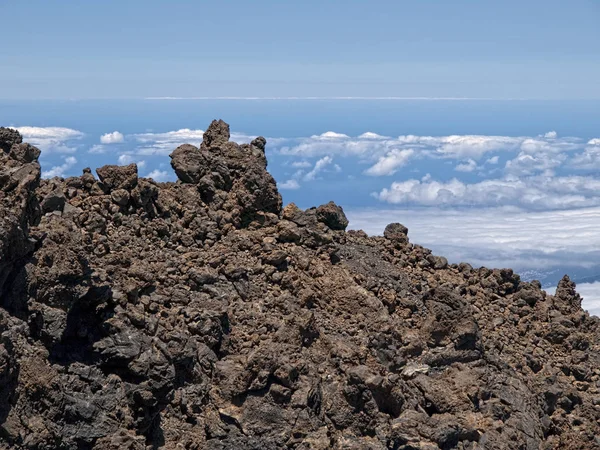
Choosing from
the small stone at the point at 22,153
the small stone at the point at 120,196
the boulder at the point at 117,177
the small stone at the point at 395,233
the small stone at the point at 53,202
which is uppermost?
the small stone at the point at 22,153

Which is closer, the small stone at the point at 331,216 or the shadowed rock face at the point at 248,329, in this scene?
the shadowed rock face at the point at 248,329

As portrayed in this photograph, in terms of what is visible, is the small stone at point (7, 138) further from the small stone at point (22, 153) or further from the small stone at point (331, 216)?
the small stone at point (331, 216)

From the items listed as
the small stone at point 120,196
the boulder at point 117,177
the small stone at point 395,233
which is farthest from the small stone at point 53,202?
the small stone at point 395,233

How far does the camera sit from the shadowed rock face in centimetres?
1908

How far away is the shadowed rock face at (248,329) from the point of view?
62.6ft

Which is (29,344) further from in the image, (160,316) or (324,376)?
(324,376)

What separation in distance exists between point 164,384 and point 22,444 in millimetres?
3423

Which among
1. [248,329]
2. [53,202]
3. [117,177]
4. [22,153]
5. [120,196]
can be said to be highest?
[22,153]

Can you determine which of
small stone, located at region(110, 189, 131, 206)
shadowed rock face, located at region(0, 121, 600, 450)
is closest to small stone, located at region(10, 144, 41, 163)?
shadowed rock face, located at region(0, 121, 600, 450)

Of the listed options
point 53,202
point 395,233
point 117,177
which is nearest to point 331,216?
point 395,233

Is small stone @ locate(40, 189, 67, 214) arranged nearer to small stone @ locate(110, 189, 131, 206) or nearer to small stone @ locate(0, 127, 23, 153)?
small stone @ locate(110, 189, 131, 206)

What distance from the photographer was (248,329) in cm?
2417

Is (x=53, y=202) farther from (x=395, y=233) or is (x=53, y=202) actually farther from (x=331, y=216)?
(x=395, y=233)

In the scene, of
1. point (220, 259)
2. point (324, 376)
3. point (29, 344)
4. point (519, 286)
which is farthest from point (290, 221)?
point (29, 344)
